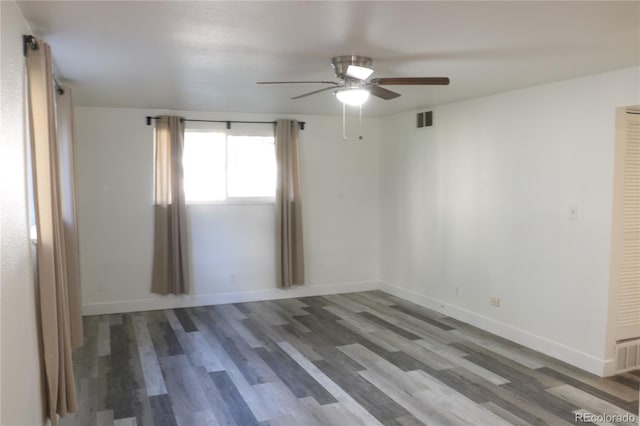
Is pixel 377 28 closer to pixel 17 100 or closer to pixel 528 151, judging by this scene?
pixel 17 100

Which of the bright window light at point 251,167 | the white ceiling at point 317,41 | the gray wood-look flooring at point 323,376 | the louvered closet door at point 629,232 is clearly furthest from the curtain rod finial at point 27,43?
the louvered closet door at point 629,232

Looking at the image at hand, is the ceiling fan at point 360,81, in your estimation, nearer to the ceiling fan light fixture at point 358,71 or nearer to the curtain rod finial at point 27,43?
the ceiling fan light fixture at point 358,71

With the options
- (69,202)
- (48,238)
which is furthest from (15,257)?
(69,202)

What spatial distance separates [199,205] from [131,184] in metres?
0.82

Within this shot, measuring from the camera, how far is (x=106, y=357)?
418 cm

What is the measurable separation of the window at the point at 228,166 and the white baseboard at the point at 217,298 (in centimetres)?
122

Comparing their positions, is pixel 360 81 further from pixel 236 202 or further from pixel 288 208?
pixel 236 202

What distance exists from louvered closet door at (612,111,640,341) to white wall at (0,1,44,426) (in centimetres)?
401

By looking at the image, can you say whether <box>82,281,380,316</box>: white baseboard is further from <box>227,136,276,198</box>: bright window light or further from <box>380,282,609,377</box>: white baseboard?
<box>227,136,276,198</box>: bright window light

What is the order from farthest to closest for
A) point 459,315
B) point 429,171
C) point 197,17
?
point 429,171 < point 459,315 < point 197,17

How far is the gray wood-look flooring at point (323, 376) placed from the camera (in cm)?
316

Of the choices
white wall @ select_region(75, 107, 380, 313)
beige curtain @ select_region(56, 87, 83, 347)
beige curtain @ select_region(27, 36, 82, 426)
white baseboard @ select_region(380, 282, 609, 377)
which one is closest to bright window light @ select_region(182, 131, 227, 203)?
white wall @ select_region(75, 107, 380, 313)

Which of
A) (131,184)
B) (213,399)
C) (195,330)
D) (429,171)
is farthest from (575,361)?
(131,184)

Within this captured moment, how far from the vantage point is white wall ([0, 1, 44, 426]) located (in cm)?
184
